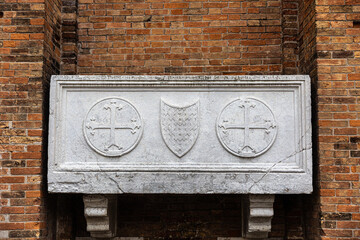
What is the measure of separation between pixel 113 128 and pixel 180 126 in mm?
600

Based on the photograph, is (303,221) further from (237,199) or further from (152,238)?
(152,238)

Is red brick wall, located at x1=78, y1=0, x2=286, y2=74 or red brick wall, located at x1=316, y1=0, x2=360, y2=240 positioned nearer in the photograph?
red brick wall, located at x1=316, y1=0, x2=360, y2=240

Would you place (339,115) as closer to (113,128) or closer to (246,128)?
(246,128)

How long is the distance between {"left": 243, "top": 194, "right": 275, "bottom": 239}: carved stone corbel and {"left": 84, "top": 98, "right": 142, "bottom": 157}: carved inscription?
119 centimetres

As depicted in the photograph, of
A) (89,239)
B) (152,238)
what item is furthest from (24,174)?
(152,238)

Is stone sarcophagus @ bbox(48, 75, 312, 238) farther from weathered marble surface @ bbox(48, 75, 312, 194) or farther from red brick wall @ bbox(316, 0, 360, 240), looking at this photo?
red brick wall @ bbox(316, 0, 360, 240)

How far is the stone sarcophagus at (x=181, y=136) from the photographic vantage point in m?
3.48

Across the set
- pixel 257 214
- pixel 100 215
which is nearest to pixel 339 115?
pixel 257 214

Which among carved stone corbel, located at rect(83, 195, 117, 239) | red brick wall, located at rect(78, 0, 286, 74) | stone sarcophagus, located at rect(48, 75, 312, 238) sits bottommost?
carved stone corbel, located at rect(83, 195, 117, 239)

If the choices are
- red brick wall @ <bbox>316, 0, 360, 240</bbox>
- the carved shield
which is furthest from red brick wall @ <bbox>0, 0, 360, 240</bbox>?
the carved shield

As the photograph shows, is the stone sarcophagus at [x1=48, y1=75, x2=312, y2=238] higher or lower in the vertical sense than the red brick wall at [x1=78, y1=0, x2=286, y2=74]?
lower

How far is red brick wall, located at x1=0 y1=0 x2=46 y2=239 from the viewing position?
3475mm

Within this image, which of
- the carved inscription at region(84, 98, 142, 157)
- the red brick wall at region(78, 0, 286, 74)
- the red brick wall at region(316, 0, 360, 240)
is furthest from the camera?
the red brick wall at region(78, 0, 286, 74)

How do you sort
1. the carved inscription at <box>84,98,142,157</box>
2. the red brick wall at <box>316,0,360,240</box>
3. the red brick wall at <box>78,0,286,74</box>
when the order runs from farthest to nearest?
the red brick wall at <box>78,0,286,74</box> < the carved inscription at <box>84,98,142,157</box> < the red brick wall at <box>316,0,360,240</box>
